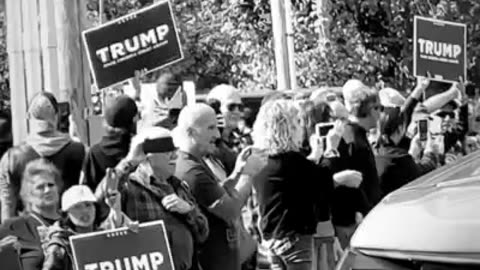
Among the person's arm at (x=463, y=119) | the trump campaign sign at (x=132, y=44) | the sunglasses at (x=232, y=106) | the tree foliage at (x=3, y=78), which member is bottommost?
the tree foliage at (x=3, y=78)

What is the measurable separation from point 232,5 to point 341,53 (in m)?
2.17

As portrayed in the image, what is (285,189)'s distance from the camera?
8.60 metres

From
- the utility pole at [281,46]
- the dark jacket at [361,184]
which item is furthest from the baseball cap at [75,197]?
the utility pole at [281,46]

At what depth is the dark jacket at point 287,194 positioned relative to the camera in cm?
858

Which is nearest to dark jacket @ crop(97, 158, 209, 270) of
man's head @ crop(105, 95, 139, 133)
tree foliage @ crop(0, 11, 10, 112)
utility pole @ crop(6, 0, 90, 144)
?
man's head @ crop(105, 95, 139, 133)

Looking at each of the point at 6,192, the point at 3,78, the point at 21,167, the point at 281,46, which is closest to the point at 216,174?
the point at 21,167

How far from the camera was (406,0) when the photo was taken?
20.5m

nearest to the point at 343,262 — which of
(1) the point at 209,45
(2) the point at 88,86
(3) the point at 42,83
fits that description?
(2) the point at 88,86

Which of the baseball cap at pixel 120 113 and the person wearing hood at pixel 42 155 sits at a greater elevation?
the baseball cap at pixel 120 113

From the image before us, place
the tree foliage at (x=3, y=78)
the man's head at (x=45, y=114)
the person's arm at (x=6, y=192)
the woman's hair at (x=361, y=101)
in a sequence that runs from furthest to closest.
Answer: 1. the tree foliage at (x=3, y=78)
2. the woman's hair at (x=361, y=101)
3. the man's head at (x=45, y=114)
4. the person's arm at (x=6, y=192)

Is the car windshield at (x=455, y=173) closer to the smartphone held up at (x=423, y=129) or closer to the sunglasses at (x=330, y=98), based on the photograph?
the sunglasses at (x=330, y=98)

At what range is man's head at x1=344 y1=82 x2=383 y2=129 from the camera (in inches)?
375

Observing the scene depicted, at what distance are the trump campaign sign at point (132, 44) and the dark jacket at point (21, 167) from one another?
195 centimetres

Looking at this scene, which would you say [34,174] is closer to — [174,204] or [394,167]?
[174,204]
